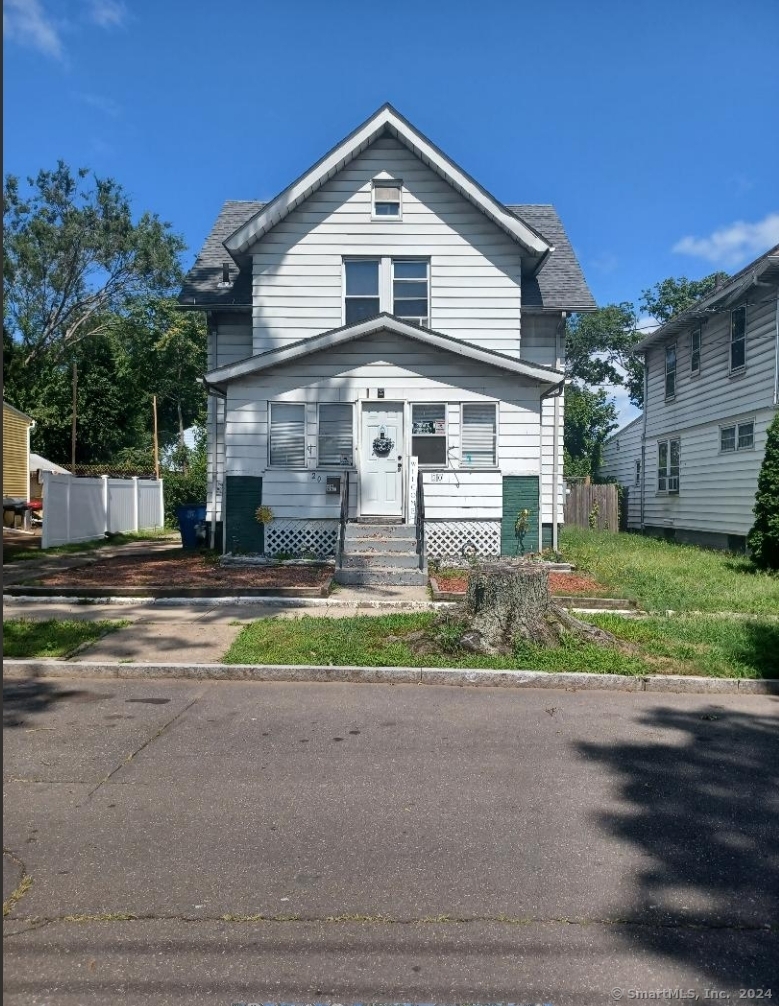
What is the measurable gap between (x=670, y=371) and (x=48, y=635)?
71.5 feet

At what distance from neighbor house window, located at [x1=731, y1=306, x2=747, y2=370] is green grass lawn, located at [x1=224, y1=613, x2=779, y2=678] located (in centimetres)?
1202

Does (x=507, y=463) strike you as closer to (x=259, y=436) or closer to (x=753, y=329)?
(x=259, y=436)

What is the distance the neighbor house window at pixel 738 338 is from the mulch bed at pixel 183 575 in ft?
40.0

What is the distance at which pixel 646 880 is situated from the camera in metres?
3.71

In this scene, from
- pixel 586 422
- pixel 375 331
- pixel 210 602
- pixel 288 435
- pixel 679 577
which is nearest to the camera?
pixel 210 602

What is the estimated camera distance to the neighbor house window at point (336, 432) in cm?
1587

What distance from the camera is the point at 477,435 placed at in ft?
52.0

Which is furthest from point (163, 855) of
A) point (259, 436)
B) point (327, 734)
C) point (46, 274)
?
point (46, 274)

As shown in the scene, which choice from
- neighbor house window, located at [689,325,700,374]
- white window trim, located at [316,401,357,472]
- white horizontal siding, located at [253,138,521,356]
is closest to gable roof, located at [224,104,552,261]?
white horizontal siding, located at [253,138,521,356]

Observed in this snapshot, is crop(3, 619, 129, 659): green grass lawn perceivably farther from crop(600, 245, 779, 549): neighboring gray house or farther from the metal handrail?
crop(600, 245, 779, 549): neighboring gray house

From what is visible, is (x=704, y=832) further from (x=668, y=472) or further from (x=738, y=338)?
(x=668, y=472)

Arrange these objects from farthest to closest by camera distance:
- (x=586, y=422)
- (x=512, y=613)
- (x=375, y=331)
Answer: (x=586, y=422) → (x=375, y=331) → (x=512, y=613)

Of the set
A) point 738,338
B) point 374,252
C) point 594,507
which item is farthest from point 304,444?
point 594,507

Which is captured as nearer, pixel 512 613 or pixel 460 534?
pixel 512 613
